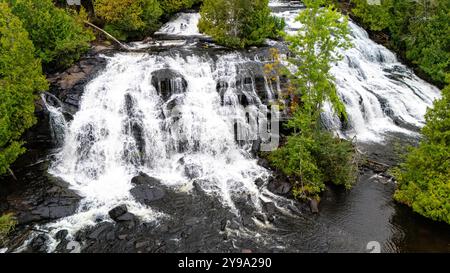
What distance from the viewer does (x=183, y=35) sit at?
33.4m

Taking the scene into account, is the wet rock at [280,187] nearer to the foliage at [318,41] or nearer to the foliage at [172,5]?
the foliage at [318,41]

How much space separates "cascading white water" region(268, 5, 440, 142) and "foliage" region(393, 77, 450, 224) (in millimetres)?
6959

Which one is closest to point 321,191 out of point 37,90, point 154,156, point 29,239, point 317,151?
point 317,151

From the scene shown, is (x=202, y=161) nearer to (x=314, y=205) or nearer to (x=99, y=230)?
(x=314, y=205)

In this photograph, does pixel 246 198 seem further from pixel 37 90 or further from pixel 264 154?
pixel 37 90

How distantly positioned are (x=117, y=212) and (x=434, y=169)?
15.1 m

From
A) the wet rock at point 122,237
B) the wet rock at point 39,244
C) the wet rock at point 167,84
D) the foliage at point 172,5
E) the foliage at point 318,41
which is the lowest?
the wet rock at point 122,237

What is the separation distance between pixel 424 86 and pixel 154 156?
24.3 metres

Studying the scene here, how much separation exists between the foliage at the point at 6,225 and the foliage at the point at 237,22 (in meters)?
19.4

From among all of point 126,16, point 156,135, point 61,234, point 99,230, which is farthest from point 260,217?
point 126,16

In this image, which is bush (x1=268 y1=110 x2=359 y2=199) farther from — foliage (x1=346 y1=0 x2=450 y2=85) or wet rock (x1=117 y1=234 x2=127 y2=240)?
foliage (x1=346 y1=0 x2=450 y2=85)

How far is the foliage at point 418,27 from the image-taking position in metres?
32.8

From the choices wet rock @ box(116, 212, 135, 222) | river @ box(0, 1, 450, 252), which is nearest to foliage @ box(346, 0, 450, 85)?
river @ box(0, 1, 450, 252)

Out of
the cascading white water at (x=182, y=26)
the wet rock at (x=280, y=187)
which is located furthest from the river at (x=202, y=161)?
the cascading white water at (x=182, y=26)
